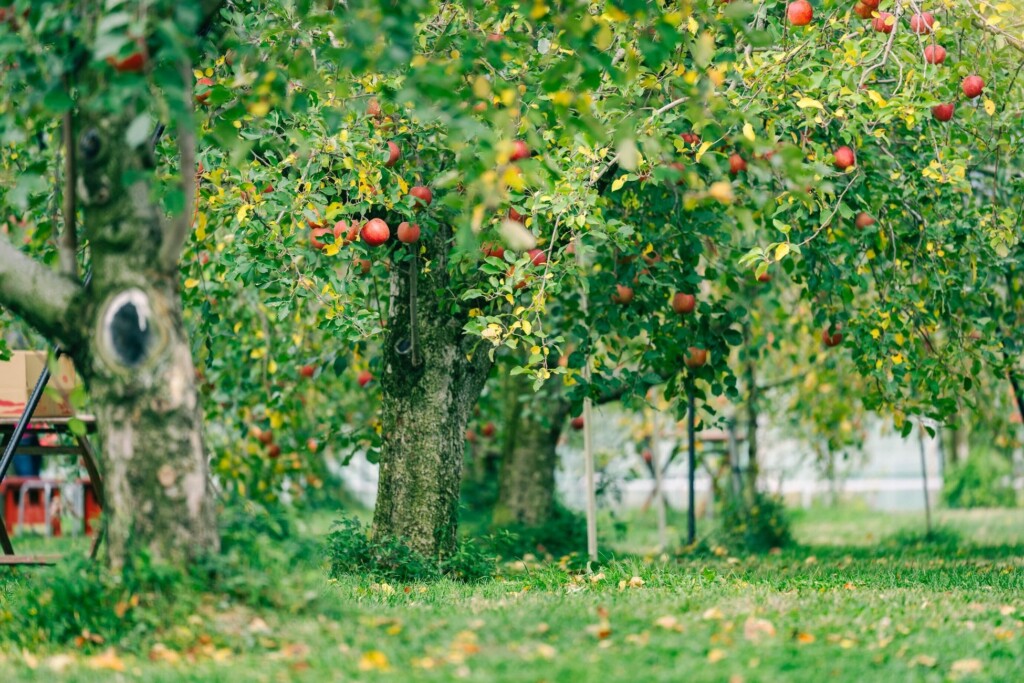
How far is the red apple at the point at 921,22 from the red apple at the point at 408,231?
265 centimetres

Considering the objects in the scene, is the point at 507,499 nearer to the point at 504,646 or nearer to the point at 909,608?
the point at 909,608

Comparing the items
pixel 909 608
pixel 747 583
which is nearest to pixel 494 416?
pixel 747 583

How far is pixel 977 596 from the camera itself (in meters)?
5.37

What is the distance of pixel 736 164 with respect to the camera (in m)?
6.22

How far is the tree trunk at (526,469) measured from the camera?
30.3ft

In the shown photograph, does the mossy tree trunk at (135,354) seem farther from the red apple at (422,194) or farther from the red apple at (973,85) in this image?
the red apple at (973,85)

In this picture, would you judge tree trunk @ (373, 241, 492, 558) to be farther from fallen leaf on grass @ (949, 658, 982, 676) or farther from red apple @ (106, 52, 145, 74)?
fallen leaf on grass @ (949, 658, 982, 676)

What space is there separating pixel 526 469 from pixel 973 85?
15.5 ft

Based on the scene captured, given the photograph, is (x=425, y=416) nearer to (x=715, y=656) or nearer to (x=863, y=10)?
(x=715, y=656)

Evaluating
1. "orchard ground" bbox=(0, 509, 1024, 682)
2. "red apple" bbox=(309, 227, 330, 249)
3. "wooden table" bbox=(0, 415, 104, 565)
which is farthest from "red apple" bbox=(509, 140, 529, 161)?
"wooden table" bbox=(0, 415, 104, 565)

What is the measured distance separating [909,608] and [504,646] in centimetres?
203

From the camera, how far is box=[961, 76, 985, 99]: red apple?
19.2 feet

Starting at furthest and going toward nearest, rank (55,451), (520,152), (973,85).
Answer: (55,451)
(973,85)
(520,152)

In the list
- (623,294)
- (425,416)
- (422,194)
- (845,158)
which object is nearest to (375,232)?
(422,194)
